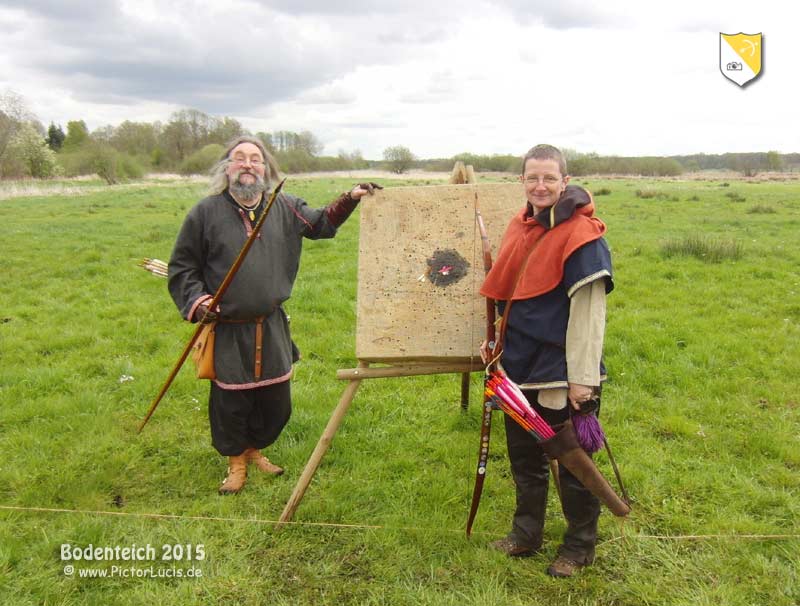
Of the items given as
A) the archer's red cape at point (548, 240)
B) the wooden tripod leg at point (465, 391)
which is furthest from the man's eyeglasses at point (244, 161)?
the wooden tripod leg at point (465, 391)

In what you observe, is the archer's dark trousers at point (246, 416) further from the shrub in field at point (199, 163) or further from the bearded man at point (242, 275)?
the shrub in field at point (199, 163)

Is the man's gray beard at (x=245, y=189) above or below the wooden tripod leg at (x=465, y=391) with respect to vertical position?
above

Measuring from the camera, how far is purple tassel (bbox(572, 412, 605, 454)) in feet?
9.00

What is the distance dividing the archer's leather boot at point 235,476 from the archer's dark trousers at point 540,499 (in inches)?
71.6

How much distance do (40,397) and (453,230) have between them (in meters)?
4.11

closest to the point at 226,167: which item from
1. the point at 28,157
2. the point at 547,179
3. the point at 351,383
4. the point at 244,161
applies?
the point at 244,161

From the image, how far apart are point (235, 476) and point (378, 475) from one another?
3.19 ft

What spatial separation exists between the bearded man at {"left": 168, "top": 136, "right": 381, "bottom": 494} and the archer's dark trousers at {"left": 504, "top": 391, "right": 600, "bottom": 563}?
162 cm

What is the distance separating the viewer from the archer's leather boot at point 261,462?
3.91m

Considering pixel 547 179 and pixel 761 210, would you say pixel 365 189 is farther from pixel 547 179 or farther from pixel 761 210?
Answer: pixel 761 210

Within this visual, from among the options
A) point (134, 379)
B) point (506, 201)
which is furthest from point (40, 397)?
point (506, 201)

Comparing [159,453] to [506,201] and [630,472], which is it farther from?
[630,472]

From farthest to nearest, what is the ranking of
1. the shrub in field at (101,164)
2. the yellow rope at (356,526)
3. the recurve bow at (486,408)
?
the shrub in field at (101,164), the yellow rope at (356,526), the recurve bow at (486,408)

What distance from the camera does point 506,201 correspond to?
330cm
